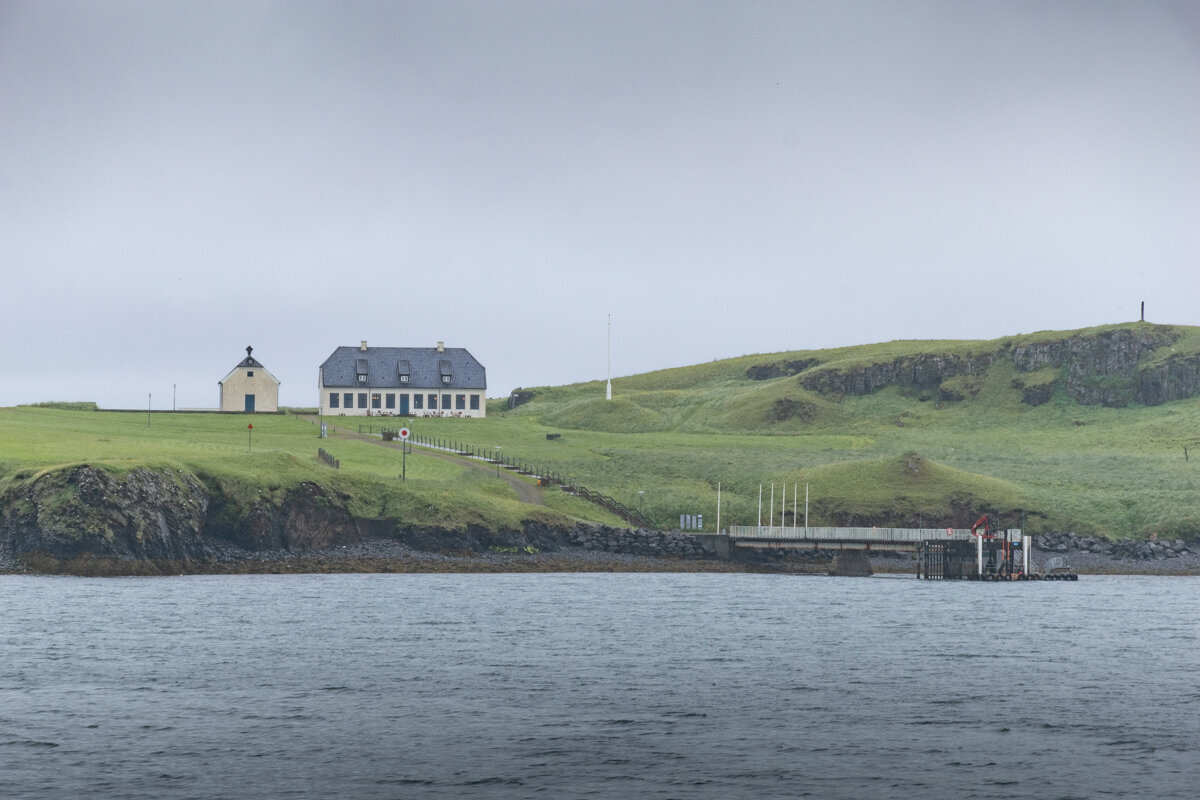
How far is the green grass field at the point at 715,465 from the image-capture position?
326 feet

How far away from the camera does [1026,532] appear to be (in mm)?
114750

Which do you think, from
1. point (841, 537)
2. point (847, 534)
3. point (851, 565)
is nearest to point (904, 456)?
point (847, 534)

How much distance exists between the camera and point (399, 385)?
177 meters

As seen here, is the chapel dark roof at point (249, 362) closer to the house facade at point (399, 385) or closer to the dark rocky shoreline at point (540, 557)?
the house facade at point (399, 385)

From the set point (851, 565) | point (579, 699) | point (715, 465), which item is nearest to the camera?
point (579, 699)

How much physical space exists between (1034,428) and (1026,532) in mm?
70608

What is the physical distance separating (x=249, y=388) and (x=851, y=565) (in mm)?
92151

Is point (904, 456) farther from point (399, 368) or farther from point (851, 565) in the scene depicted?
point (399, 368)

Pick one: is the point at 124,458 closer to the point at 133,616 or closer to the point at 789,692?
the point at 133,616

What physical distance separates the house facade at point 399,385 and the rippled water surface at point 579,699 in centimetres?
10625

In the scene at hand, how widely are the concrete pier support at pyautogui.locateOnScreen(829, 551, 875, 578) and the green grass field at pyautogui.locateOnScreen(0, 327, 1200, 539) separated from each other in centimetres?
1209

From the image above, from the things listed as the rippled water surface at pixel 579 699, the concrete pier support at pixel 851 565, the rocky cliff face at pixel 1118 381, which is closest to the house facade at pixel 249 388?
the concrete pier support at pixel 851 565

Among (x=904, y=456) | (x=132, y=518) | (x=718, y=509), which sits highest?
(x=904, y=456)

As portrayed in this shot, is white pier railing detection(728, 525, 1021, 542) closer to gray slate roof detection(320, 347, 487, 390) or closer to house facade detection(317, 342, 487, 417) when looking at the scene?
house facade detection(317, 342, 487, 417)
